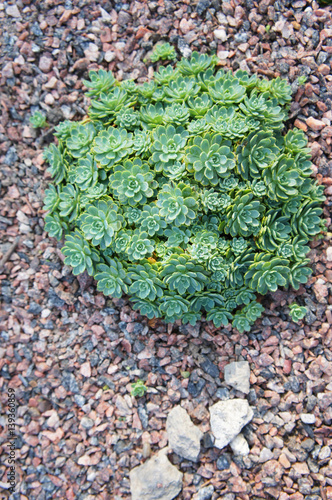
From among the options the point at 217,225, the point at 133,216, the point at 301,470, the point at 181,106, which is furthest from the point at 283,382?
the point at 181,106

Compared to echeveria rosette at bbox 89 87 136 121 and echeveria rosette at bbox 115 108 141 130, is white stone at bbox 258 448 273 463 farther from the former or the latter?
echeveria rosette at bbox 89 87 136 121

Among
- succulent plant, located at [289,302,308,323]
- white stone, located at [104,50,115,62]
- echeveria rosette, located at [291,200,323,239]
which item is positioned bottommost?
succulent plant, located at [289,302,308,323]

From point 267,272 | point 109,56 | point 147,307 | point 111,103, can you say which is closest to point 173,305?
point 147,307

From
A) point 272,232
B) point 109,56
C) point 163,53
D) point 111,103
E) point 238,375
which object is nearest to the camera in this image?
point 272,232

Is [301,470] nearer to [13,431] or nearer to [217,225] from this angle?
[217,225]

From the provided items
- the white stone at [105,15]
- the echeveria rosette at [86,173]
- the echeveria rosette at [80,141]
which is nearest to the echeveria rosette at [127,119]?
the echeveria rosette at [80,141]

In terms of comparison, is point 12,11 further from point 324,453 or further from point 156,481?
point 324,453

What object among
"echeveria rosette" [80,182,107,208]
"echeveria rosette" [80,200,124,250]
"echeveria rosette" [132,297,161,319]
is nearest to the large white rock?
"echeveria rosette" [132,297,161,319]
